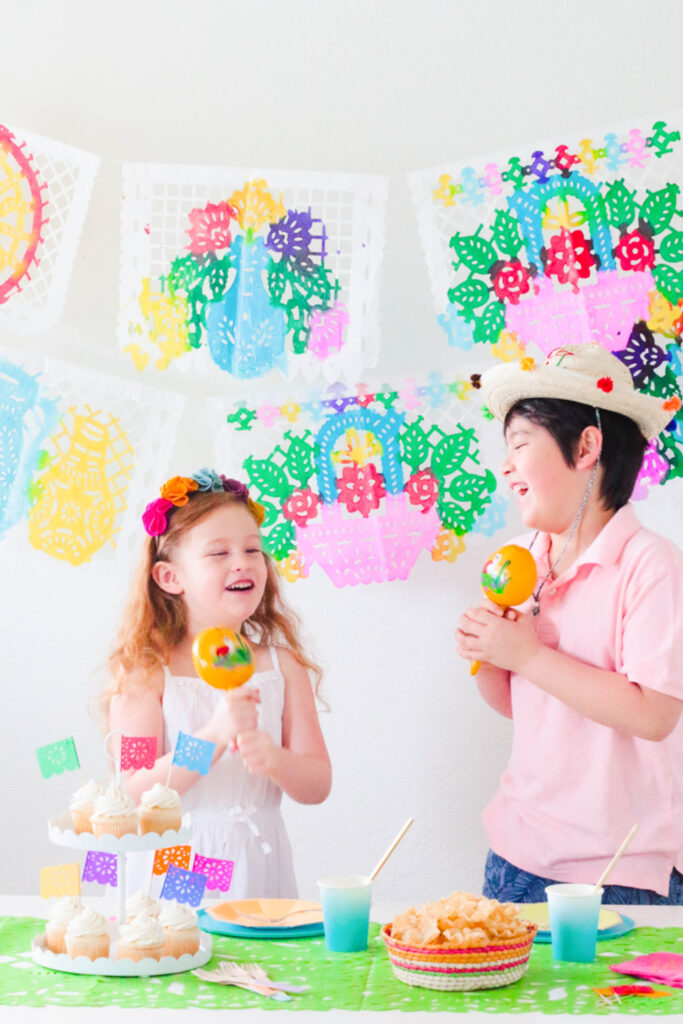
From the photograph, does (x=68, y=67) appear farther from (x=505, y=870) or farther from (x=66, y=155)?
(x=505, y=870)

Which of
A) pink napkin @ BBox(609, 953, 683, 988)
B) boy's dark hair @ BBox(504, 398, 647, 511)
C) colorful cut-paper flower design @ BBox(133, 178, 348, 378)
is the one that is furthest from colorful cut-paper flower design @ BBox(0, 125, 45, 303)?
pink napkin @ BBox(609, 953, 683, 988)

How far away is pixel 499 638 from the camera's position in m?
1.98

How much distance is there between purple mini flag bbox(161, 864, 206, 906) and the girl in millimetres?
→ 422

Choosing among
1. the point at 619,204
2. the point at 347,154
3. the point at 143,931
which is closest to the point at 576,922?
the point at 143,931

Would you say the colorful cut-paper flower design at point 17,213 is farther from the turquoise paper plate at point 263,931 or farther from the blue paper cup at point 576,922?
the blue paper cup at point 576,922

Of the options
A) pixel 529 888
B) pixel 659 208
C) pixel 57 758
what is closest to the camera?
pixel 57 758

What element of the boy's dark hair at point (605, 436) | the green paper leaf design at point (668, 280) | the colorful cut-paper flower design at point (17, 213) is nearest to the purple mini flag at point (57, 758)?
the boy's dark hair at point (605, 436)

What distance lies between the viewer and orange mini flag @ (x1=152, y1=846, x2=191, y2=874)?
157 cm

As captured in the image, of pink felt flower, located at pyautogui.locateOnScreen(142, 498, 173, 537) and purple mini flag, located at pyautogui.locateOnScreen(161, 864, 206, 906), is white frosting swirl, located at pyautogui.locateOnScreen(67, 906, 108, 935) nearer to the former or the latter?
purple mini flag, located at pyautogui.locateOnScreen(161, 864, 206, 906)

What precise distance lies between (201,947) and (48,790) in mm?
1274

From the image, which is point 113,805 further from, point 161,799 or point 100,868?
point 100,868

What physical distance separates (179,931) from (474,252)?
158 centimetres

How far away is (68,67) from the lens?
2.58 meters

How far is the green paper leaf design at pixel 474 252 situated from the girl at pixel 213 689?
72cm
